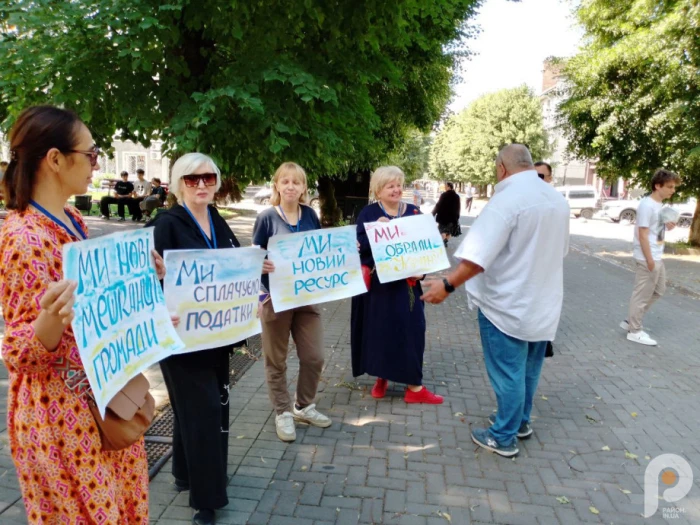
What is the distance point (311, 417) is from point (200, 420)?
154cm

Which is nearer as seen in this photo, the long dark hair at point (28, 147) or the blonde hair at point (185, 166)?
the long dark hair at point (28, 147)

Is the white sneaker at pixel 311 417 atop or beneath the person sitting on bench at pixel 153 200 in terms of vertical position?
beneath

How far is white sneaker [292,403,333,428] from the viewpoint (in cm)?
418

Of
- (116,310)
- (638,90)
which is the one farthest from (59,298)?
(638,90)

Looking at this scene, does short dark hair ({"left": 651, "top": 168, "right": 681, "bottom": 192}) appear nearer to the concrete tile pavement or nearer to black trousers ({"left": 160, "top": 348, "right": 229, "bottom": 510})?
the concrete tile pavement

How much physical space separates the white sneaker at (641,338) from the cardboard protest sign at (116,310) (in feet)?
21.6

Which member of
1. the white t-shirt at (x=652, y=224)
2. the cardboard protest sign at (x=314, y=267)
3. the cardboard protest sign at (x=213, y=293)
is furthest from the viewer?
the white t-shirt at (x=652, y=224)

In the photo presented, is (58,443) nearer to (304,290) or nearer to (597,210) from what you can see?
(304,290)

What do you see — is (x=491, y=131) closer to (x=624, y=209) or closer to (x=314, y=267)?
(x=624, y=209)

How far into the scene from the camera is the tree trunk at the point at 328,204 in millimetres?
18516

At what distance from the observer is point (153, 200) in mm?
17750

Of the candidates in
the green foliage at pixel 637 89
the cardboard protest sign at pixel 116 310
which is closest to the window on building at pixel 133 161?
the green foliage at pixel 637 89

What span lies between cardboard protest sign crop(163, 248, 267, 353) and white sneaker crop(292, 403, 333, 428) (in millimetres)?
1277

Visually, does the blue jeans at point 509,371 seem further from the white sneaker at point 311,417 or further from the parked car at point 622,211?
the parked car at point 622,211
